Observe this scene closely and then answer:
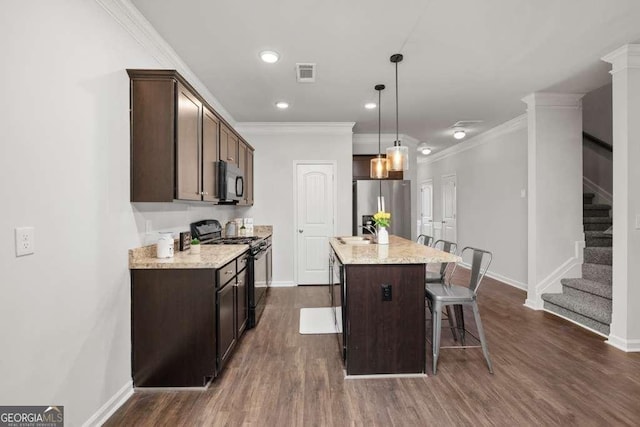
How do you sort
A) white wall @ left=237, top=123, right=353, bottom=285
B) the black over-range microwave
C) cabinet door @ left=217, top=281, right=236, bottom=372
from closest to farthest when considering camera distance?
1. cabinet door @ left=217, top=281, right=236, bottom=372
2. the black over-range microwave
3. white wall @ left=237, top=123, right=353, bottom=285

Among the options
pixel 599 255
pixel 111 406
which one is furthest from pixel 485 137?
pixel 111 406

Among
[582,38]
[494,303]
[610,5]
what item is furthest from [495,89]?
[494,303]

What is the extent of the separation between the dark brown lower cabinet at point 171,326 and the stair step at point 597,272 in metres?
4.26

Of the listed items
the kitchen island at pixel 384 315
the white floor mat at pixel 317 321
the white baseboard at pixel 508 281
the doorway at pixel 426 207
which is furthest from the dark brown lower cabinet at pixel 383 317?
the doorway at pixel 426 207

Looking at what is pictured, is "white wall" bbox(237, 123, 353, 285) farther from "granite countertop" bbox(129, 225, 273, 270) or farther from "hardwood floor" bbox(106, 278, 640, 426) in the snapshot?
"granite countertop" bbox(129, 225, 273, 270)

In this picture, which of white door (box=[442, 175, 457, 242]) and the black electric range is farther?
white door (box=[442, 175, 457, 242])

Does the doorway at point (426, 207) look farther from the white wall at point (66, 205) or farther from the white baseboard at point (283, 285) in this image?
the white wall at point (66, 205)

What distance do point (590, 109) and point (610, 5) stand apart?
134 inches

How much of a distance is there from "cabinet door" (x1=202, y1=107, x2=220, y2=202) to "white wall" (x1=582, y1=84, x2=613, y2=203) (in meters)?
5.30

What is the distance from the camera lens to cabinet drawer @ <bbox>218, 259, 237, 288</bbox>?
2318mm

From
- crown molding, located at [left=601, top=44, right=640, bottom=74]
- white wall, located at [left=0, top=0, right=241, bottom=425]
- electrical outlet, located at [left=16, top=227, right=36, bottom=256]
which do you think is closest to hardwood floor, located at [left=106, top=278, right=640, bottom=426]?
white wall, located at [left=0, top=0, right=241, bottom=425]

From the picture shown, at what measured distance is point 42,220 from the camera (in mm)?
1490

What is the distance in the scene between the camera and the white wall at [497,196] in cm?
500

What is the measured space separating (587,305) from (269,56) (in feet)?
13.6
